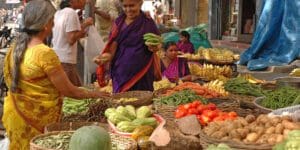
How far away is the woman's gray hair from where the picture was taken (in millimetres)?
4422

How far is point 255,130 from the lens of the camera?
417 centimetres

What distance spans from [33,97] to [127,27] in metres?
2.15

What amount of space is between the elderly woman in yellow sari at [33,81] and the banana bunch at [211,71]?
4560 millimetres

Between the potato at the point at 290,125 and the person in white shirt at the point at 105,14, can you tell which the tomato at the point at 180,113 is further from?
the person in white shirt at the point at 105,14

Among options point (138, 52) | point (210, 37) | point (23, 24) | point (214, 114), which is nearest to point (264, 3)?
point (210, 37)

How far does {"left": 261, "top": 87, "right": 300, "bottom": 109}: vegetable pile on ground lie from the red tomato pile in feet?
1.99

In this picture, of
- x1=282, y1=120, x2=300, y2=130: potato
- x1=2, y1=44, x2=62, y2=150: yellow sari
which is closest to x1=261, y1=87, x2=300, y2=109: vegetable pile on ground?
x1=282, y1=120, x2=300, y2=130: potato

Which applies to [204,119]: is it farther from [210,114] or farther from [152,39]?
[152,39]

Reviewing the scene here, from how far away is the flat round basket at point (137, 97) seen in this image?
5707 millimetres

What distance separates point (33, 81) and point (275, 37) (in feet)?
26.0

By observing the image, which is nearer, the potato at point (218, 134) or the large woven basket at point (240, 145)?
the large woven basket at point (240, 145)

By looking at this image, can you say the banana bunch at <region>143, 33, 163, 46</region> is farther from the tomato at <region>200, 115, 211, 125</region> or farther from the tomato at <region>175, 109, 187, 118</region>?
the tomato at <region>200, 115, 211, 125</region>

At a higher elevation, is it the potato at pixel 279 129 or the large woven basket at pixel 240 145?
the potato at pixel 279 129

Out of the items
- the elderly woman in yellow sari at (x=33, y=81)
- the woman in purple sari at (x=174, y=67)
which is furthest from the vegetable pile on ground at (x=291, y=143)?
the woman in purple sari at (x=174, y=67)
